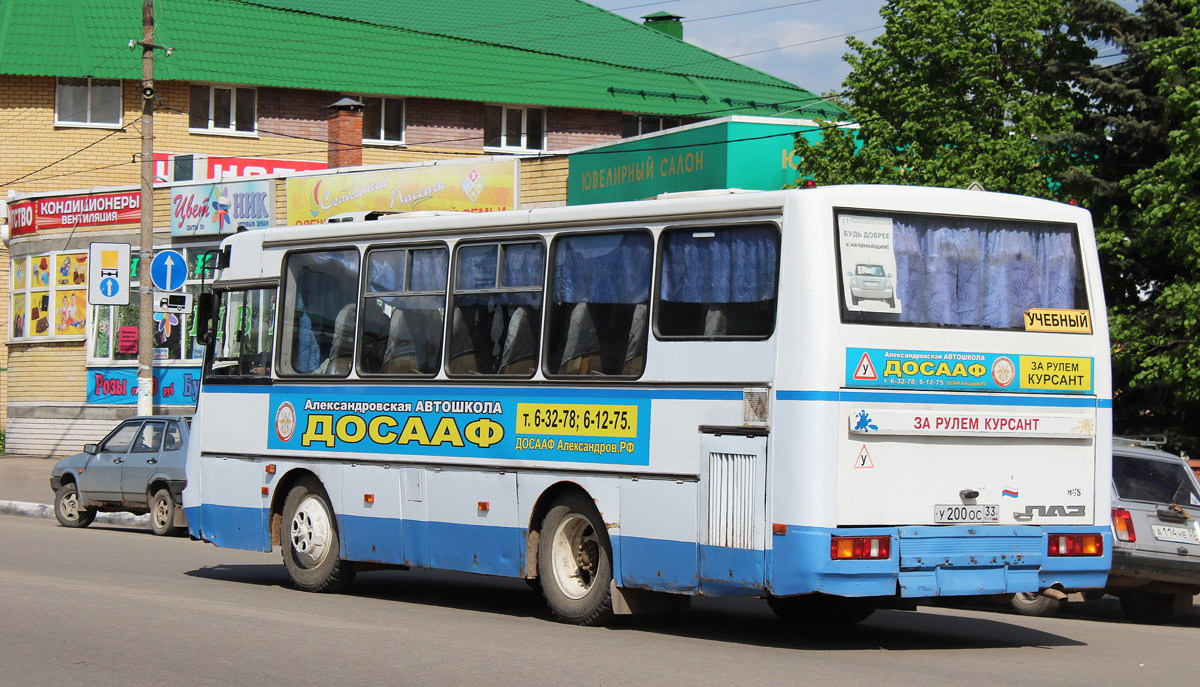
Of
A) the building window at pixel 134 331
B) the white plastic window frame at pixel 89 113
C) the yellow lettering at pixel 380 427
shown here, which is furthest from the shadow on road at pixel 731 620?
the white plastic window frame at pixel 89 113

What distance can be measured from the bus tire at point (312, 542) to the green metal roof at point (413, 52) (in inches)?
1133

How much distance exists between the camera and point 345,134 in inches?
1465

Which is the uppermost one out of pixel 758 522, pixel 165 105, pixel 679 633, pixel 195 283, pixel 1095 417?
pixel 165 105

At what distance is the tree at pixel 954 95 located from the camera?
86.7ft

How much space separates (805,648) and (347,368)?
A: 4.90 meters

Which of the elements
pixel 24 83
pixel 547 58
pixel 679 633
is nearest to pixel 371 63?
pixel 547 58

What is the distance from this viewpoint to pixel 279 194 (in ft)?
112

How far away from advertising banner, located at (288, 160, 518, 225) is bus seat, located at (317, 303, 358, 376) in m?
17.5

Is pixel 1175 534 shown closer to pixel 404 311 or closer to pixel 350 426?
pixel 404 311

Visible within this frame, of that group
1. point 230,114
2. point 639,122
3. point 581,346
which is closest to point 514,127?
point 639,122

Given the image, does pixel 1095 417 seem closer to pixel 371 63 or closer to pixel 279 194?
pixel 279 194

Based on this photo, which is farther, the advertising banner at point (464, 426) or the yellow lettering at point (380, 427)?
the yellow lettering at point (380, 427)

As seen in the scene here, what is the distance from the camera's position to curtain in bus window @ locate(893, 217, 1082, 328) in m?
10.1

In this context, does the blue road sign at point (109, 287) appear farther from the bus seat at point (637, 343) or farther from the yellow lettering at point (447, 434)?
the bus seat at point (637, 343)
